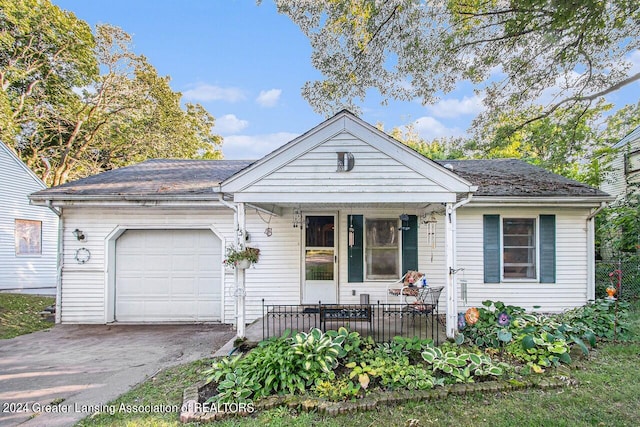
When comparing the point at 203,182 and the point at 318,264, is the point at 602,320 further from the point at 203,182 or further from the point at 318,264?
the point at 203,182

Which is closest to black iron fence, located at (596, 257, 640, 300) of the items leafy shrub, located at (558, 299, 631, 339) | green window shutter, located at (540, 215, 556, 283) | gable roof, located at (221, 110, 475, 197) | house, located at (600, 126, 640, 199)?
green window shutter, located at (540, 215, 556, 283)

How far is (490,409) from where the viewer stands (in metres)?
3.52

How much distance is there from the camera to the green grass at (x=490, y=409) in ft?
10.8

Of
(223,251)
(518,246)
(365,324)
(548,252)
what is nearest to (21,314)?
(223,251)

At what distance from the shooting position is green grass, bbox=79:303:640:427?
330 centimetres

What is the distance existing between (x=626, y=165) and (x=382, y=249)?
12379 mm

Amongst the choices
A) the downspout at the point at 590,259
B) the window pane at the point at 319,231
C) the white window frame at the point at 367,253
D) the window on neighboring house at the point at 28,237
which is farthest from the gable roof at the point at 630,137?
the window on neighboring house at the point at 28,237

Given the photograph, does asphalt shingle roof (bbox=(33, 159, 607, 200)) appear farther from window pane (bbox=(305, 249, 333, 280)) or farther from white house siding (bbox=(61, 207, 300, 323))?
window pane (bbox=(305, 249, 333, 280))

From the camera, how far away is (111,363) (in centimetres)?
503

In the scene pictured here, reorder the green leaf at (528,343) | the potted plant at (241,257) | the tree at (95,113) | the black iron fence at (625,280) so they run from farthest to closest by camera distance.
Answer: the tree at (95,113)
the black iron fence at (625,280)
the potted plant at (241,257)
the green leaf at (528,343)

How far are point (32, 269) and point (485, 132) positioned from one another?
18495 millimetres

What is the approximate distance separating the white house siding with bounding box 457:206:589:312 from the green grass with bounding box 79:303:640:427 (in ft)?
9.72

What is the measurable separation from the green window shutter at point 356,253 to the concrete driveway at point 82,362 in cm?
303

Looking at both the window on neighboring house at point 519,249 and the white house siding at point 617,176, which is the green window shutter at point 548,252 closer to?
the window on neighboring house at point 519,249
